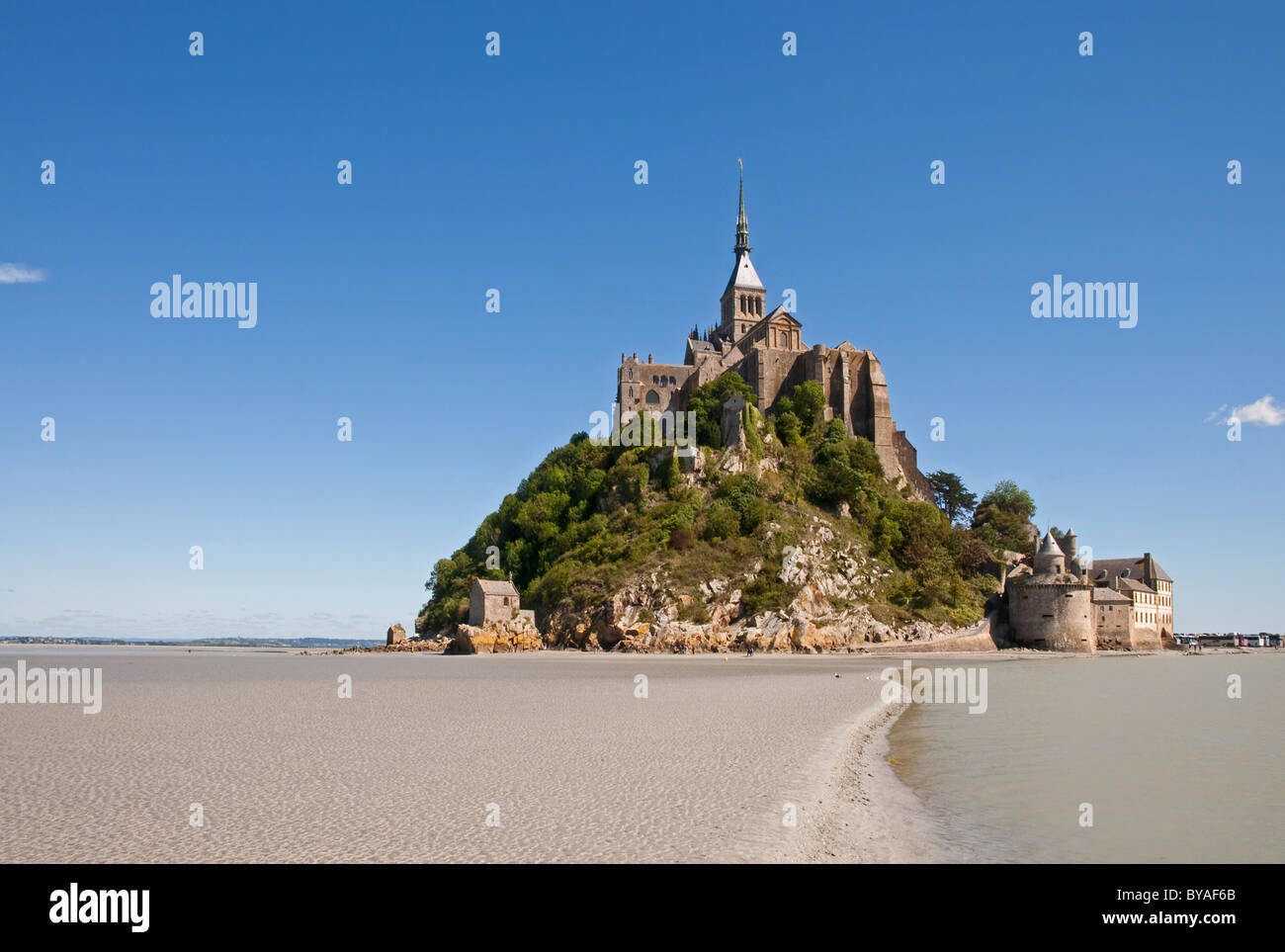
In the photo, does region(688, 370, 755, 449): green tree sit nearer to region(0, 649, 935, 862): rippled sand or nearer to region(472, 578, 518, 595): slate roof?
region(472, 578, 518, 595): slate roof

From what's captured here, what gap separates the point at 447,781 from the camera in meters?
11.0

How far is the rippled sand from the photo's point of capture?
8.08 m

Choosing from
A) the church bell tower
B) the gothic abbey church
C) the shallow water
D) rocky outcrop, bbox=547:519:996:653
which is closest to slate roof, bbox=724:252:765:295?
the church bell tower

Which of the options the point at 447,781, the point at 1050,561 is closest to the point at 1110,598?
the point at 1050,561

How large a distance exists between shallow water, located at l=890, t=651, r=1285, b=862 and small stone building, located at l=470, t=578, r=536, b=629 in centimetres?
4055

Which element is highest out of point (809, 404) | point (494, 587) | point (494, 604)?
point (809, 404)

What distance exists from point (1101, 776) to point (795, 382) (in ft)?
204

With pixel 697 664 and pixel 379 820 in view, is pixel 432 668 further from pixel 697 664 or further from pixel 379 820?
pixel 379 820

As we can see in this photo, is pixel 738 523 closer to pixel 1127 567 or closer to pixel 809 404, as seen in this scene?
pixel 809 404

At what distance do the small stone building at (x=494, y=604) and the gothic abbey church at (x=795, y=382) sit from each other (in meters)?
18.8

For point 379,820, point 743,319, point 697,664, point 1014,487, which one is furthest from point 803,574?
point 379,820

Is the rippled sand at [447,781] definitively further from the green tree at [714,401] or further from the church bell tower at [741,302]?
the church bell tower at [741,302]

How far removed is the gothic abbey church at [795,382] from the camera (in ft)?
232
